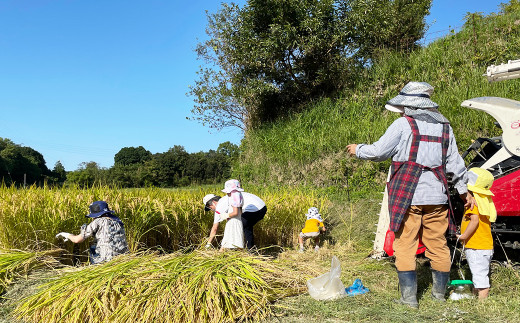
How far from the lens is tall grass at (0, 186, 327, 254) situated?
4477 millimetres

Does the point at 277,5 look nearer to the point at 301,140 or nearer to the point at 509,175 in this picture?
the point at 301,140

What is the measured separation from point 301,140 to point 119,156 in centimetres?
3568

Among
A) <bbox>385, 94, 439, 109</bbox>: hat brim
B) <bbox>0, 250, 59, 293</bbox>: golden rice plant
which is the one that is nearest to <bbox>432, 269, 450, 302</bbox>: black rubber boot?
<bbox>385, 94, 439, 109</bbox>: hat brim

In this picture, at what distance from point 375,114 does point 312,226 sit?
5258 mm

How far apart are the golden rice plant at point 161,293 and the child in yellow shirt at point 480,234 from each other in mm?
1662

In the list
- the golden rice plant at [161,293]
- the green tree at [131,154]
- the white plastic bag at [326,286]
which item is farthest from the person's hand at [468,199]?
the green tree at [131,154]

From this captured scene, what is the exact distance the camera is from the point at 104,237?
13.5 feet

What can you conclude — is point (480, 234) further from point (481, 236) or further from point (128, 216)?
point (128, 216)

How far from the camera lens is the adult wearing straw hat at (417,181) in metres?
3.15

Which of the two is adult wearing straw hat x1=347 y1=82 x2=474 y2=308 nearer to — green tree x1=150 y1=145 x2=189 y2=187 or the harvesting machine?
the harvesting machine

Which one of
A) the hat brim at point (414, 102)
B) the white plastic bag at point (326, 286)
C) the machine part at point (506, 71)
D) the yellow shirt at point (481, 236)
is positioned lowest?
the white plastic bag at point (326, 286)

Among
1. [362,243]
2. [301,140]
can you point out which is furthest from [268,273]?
[301,140]

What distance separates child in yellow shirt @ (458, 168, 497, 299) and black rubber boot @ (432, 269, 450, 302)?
343 millimetres

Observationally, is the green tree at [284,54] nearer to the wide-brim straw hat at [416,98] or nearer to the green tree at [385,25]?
the green tree at [385,25]
